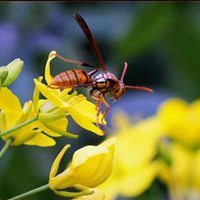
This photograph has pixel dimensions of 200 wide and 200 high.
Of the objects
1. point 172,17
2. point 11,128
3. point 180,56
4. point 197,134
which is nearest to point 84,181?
point 11,128

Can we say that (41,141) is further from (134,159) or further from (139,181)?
(134,159)

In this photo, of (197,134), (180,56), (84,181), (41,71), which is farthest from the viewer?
(180,56)

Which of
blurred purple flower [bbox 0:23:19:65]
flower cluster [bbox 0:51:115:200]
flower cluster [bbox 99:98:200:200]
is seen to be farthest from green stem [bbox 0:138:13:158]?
blurred purple flower [bbox 0:23:19:65]

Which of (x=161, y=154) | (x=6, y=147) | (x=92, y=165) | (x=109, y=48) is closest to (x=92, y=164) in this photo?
(x=92, y=165)

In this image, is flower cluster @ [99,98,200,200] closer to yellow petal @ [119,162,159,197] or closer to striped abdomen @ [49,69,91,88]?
yellow petal @ [119,162,159,197]

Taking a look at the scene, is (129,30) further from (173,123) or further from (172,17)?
(173,123)
